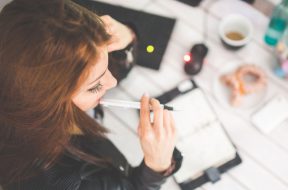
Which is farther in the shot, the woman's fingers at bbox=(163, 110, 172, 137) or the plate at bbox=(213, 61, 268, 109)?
the plate at bbox=(213, 61, 268, 109)

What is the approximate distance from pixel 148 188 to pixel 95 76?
1.11ft

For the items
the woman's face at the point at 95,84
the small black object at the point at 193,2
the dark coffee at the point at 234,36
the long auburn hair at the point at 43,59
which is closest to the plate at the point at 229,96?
the dark coffee at the point at 234,36

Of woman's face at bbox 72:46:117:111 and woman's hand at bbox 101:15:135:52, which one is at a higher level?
woman's face at bbox 72:46:117:111

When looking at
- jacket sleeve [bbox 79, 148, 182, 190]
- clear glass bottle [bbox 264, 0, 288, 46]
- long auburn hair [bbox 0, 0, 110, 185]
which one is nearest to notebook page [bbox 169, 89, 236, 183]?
jacket sleeve [bbox 79, 148, 182, 190]

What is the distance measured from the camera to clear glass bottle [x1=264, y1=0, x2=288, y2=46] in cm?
109

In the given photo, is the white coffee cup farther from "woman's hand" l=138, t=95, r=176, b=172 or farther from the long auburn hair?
the long auburn hair

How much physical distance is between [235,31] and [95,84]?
571mm

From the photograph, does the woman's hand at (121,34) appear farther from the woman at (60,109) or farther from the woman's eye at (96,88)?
the woman's eye at (96,88)

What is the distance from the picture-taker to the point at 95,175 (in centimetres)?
87

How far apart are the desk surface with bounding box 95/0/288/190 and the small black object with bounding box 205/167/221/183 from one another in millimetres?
19

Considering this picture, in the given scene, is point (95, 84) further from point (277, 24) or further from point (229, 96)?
point (277, 24)

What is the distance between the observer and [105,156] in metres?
0.98

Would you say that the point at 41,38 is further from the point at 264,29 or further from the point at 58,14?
the point at 264,29

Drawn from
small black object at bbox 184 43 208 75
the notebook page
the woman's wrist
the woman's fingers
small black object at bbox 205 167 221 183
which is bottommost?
small black object at bbox 205 167 221 183
